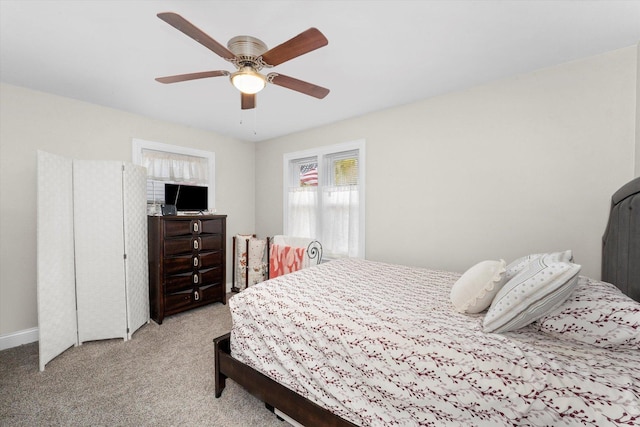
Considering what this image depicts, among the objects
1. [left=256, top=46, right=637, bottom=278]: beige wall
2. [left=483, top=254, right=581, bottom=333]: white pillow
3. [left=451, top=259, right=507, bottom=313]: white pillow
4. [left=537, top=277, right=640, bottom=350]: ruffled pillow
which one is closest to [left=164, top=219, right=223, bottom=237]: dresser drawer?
[left=256, top=46, right=637, bottom=278]: beige wall

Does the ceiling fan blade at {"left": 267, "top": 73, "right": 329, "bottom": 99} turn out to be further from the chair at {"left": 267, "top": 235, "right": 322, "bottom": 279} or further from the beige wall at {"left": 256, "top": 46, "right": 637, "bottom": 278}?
the chair at {"left": 267, "top": 235, "right": 322, "bottom": 279}

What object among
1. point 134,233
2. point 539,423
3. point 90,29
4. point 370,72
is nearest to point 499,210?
point 370,72

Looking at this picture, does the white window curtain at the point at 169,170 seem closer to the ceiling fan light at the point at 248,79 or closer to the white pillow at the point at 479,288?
the ceiling fan light at the point at 248,79

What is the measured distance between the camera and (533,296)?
1176mm

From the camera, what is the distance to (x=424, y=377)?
1.15 metres

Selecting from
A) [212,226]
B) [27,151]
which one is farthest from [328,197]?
[27,151]

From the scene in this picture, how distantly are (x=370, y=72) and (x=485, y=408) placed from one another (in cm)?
242

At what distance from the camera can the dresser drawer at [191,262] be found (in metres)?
3.18

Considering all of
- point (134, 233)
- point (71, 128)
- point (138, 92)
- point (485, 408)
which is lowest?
point (485, 408)

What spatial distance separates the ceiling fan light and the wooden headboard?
2208 mm

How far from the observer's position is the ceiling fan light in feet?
5.54

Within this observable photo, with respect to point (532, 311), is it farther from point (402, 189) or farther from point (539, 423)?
point (402, 189)

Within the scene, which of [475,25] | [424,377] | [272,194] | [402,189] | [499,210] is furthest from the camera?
[272,194]

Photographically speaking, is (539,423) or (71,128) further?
(71,128)
